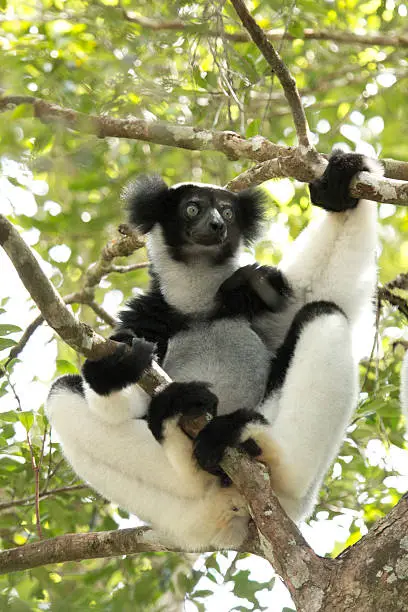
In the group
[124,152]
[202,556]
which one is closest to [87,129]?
[202,556]

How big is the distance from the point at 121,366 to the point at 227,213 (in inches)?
79.5

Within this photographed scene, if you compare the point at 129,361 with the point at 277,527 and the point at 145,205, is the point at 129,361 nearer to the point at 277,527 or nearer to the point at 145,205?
the point at 277,527

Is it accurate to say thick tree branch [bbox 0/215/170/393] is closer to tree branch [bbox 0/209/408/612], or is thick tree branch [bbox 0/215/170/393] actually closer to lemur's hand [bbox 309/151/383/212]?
tree branch [bbox 0/209/408/612]

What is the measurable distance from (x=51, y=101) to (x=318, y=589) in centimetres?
421

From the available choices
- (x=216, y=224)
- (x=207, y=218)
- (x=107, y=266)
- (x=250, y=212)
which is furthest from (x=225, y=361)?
(x=107, y=266)

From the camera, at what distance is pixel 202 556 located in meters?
5.30

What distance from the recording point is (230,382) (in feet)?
15.5

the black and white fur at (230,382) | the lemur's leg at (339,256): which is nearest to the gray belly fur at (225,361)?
the black and white fur at (230,382)

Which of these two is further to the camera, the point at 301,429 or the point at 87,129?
the point at 301,429

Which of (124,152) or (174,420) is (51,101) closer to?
(124,152)

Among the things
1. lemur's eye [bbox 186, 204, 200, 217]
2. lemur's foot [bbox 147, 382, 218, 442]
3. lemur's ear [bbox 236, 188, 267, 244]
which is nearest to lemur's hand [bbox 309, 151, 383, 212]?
lemur's eye [bbox 186, 204, 200, 217]

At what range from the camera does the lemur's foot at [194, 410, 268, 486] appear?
3.85 metres

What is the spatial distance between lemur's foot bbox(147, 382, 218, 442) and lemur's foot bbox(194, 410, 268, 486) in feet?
0.30

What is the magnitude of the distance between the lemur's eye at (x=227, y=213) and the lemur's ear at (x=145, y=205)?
0.52 m
